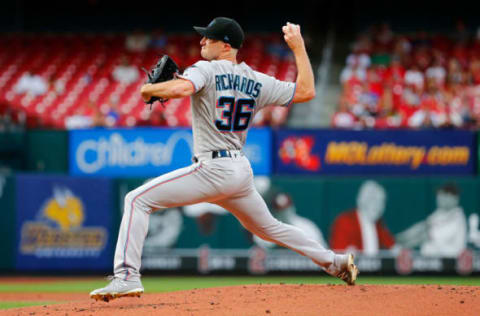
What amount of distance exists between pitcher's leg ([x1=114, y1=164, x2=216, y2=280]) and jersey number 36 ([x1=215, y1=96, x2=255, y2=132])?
313 mm

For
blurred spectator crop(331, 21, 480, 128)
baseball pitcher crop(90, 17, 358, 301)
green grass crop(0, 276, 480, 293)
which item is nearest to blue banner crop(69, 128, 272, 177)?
blurred spectator crop(331, 21, 480, 128)

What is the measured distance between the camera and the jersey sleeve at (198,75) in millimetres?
4617

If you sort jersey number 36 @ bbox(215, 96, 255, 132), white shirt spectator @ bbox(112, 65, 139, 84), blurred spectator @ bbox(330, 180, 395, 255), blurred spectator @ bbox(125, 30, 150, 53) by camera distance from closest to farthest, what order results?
jersey number 36 @ bbox(215, 96, 255, 132) < blurred spectator @ bbox(330, 180, 395, 255) < white shirt spectator @ bbox(112, 65, 139, 84) < blurred spectator @ bbox(125, 30, 150, 53)

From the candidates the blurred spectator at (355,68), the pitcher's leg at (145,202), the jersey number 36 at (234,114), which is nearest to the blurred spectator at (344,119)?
the blurred spectator at (355,68)

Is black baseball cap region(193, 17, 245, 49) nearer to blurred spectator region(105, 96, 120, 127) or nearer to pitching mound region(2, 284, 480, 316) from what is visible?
pitching mound region(2, 284, 480, 316)

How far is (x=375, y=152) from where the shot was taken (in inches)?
453

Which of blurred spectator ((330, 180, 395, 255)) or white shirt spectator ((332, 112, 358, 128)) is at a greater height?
white shirt spectator ((332, 112, 358, 128))

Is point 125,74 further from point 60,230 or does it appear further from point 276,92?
point 276,92

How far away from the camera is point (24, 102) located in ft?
51.4

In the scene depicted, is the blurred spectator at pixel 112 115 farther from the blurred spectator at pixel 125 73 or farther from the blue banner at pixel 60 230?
the blurred spectator at pixel 125 73

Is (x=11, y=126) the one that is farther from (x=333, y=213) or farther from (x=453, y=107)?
(x=453, y=107)

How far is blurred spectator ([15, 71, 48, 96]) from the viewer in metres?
16.1

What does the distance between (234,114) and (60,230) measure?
274 inches

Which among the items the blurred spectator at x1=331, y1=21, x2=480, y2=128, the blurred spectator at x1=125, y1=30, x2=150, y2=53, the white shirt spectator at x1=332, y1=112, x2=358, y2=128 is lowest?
the white shirt spectator at x1=332, y1=112, x2=358, y2=128
